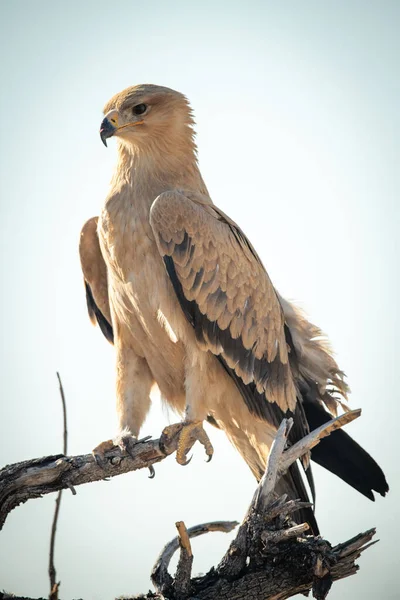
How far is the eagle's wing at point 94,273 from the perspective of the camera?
248 inches

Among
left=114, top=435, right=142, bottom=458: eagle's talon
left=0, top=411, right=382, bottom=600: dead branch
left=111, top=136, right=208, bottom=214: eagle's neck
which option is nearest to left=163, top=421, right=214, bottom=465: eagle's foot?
left=114, top=435, right=142, bottom=458: eagle's talon

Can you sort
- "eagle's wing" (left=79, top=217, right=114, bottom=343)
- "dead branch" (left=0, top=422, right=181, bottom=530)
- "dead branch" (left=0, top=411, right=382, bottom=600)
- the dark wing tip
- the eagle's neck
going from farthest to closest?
the dark wing tip < "eagle's wing" (left=79, top=217, right=114, bottom=343) < the eagle's neck < "dead branch" (left=0, top=422, right=181, bottom=530) < "dead branch" (left=0, top=411, right=382, bottom=600)

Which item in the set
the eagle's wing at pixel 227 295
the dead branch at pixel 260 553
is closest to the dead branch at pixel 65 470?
the dead branch at pixel 260 553

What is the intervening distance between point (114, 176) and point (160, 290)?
1.18 m

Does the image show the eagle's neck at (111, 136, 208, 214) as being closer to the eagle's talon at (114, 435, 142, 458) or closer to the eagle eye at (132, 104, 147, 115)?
the eagle eye at (132, 104, 147, 115)

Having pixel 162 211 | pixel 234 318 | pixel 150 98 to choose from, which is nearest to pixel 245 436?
pixel 234 318

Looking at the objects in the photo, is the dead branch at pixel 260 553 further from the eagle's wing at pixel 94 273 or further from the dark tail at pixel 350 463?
the eagle's wing at pixel 94 273

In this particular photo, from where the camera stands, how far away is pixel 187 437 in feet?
18.2

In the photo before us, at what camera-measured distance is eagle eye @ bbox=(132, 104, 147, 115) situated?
20.4ft

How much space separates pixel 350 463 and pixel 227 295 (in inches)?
Result: 61.9

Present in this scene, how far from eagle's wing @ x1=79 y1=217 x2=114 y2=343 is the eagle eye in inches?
35.6

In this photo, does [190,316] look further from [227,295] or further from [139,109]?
[139,109]

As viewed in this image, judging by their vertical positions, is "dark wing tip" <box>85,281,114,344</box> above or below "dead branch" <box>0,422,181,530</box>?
above

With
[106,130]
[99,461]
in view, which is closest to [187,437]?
[99,461]
